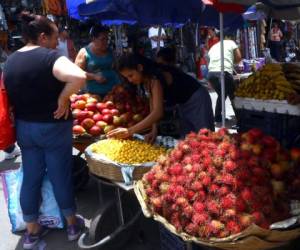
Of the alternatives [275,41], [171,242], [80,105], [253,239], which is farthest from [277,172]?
[275,41]

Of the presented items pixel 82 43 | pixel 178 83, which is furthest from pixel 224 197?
pixel 82 43

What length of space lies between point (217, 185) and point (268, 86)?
2478 millimetres

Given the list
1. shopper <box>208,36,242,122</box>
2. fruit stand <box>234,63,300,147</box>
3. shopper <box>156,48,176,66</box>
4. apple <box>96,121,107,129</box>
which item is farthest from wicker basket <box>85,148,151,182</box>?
shopper <box>208,36,242,122</box>

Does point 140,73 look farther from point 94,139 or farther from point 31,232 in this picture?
point 31,232

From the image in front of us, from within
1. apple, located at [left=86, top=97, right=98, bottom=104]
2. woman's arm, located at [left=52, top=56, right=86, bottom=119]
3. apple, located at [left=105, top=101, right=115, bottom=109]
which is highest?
woman's arm, located at [left=52, top=56, right=86, bottom=119]

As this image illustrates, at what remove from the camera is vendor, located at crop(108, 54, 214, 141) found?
3.42m

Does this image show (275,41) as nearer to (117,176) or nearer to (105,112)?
(105,112)

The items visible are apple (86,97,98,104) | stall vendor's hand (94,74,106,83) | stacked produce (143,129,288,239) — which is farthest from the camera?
stall vendor's hand (94,74,106,83)

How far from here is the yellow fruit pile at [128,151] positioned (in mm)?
3096

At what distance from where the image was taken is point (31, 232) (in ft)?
11.7

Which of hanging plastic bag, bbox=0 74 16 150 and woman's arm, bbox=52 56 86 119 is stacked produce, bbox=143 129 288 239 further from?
hanging plastic bag, bbox=0 74 16 150

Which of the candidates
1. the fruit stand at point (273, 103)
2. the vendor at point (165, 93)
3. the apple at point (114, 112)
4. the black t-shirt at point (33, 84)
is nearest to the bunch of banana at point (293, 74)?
the fruit stand at point (273, 103)

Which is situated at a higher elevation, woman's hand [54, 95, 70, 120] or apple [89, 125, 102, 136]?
woman's hand [54, 95, 70, 120]

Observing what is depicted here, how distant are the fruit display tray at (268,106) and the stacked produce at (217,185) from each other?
1662 mm
